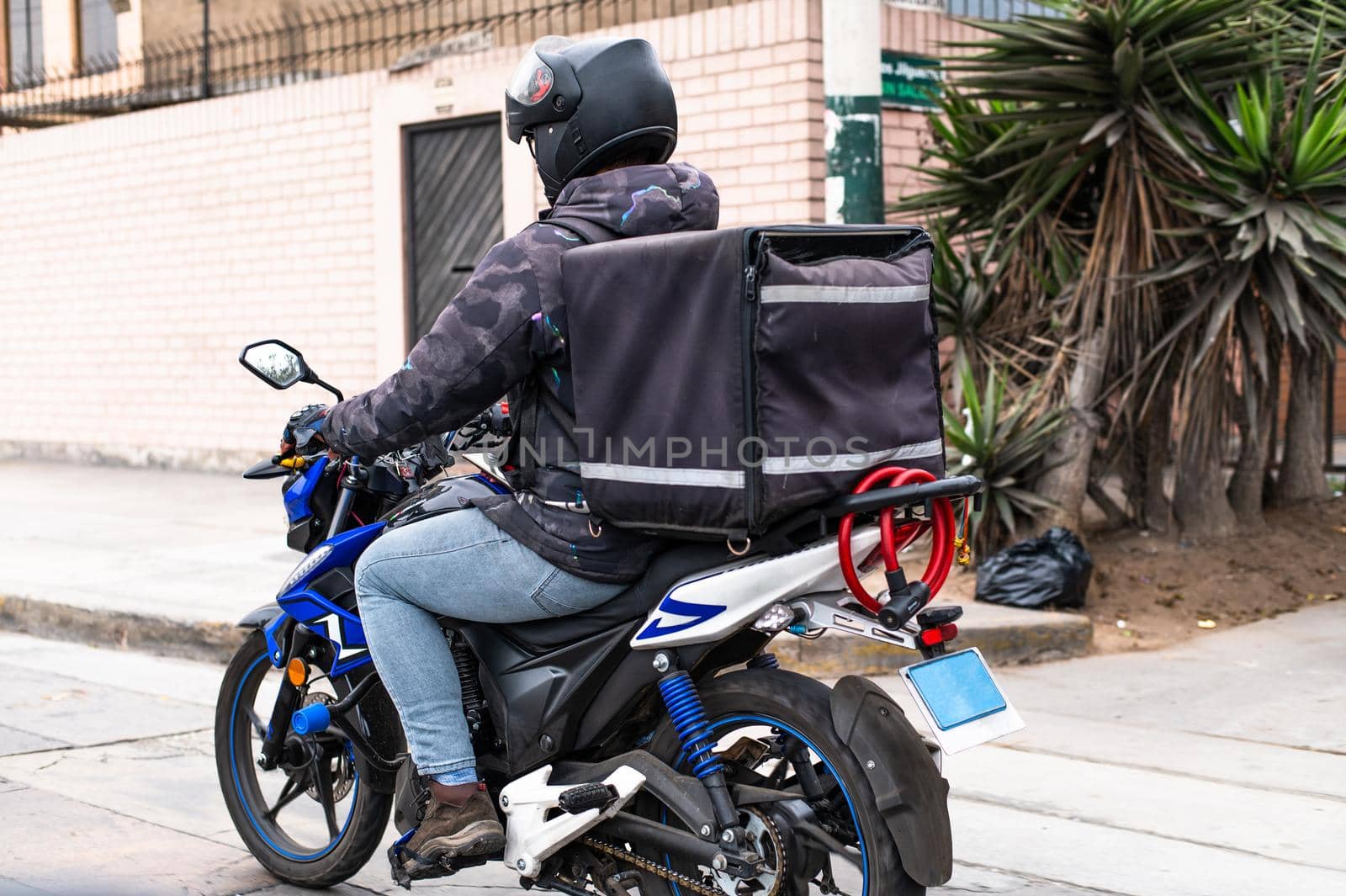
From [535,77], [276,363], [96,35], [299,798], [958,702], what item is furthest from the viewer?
[96,35]

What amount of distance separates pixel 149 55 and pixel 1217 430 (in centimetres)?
1219

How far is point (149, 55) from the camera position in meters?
16.3

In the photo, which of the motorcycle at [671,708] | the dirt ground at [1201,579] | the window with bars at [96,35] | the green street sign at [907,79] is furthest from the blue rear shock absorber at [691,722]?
the window with bars at [96,35]

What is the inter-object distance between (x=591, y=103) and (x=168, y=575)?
20.6ft

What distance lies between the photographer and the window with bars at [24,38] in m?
18.7

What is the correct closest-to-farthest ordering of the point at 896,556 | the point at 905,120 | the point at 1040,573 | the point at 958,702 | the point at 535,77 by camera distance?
the point at 958,702
the point at 896,556
the point at 535,77
the point at 1040,573
the point at 905,120

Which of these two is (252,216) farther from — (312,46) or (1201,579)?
(1201,579)

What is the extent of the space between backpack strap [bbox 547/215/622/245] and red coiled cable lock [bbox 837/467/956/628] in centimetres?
77

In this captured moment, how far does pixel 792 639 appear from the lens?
22.1ft

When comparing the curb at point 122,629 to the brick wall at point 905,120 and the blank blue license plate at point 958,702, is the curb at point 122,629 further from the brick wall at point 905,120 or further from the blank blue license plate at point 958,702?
the brick wall at point 905,120

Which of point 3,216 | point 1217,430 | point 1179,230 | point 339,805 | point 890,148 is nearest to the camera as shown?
point 339,805

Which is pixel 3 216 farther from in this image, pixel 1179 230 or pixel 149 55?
pixel 1179 230

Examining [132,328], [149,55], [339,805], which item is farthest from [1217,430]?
[149,55]

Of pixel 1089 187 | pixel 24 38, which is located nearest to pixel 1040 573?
pixel 1089 187
